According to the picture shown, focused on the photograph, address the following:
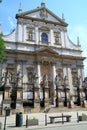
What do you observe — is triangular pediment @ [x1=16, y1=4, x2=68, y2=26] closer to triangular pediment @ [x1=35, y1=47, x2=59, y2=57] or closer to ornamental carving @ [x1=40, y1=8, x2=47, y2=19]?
ornamental carving @ [x1=40, y1=8, x2=47, y2=19]

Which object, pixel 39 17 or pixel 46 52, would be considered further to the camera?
pixel 39 17

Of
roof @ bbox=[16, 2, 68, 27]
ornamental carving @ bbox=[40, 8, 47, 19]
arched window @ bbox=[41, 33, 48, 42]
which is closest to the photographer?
roof @ bbox=[16, 2, 68, 27]

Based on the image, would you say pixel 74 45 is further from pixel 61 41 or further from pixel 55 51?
pixel 55 51

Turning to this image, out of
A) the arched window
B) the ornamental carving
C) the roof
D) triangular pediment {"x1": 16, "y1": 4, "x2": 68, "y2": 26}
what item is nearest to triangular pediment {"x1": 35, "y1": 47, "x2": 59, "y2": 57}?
the arched window

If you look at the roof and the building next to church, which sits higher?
the roof

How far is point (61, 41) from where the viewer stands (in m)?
36.0

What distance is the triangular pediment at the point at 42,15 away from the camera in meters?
34.9

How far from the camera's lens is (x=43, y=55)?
32312 millimetres

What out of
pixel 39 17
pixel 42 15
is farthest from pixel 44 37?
pixel 42 15

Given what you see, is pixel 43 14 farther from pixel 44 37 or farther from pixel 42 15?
pixel 44 37

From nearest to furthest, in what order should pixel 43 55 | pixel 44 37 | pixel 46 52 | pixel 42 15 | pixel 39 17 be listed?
pixel 43 55 → pixel 46 52 → pixel 44 37 → pixel 39 17 → pixel 42 15

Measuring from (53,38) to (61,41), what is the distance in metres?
1.66

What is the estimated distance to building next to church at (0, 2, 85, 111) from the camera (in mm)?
30478

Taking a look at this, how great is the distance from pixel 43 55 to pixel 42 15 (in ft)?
29.1
